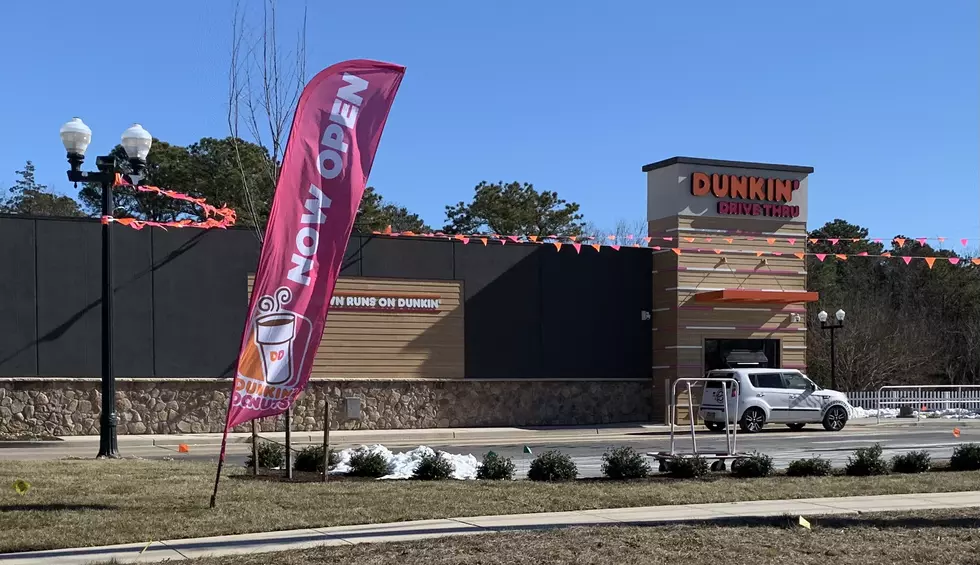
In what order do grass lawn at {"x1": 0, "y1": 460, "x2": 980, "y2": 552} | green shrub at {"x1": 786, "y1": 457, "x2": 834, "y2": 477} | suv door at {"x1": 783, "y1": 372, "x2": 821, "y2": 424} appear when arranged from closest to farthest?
grass lawn at {"x1": 0, "y1": 460, "x2": 980, "y2": 552} < green shrub at {"x1": 786, "y1": 457, "x2": 834, "y2": 477} < suv door at {"x1": 783, "y1": 372, "x2": 821, "y2": 424}

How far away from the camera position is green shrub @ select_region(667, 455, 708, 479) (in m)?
14.3

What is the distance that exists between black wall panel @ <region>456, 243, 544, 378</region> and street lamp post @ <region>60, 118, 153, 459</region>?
12.3 meters

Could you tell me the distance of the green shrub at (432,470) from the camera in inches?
552

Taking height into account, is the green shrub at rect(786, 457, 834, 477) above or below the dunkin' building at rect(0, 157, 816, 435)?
below

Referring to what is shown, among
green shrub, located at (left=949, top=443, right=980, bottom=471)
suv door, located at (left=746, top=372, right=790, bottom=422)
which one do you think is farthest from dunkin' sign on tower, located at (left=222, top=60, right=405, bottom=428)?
suv door, located at (left=746, top=372, right=790, bottom=422)

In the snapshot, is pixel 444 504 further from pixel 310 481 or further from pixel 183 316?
Answer: pixel 183 316

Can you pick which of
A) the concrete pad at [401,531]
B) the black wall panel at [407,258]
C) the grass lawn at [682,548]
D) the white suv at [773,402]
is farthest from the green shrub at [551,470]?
the black wall panel at [407,258]

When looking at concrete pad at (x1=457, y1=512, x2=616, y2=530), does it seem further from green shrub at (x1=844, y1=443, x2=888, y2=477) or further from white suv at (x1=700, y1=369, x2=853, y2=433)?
white suv at (x1=700, y1=369, x2=853, y2=433)

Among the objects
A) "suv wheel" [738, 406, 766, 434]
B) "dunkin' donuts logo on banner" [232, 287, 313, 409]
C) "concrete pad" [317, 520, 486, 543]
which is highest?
"dunkin' donuts logo on banner" [232, 287, 313, 409]

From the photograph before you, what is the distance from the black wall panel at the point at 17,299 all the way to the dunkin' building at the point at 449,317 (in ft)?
0.10

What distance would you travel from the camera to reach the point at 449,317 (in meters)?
29.5

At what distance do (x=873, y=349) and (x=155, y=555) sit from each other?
47.3 meters

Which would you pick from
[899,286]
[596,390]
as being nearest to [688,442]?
[596,390]

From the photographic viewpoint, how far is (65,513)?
34.6 feet
